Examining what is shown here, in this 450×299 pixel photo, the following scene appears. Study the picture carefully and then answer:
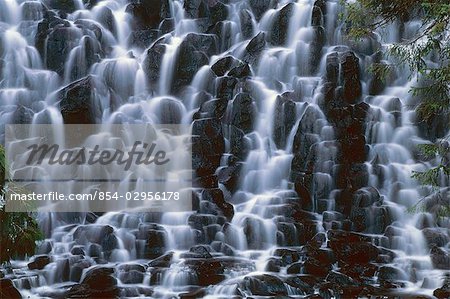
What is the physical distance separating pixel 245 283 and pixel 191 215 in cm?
Result: 153

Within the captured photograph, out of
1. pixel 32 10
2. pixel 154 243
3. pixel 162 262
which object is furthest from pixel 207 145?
pixel 32 10

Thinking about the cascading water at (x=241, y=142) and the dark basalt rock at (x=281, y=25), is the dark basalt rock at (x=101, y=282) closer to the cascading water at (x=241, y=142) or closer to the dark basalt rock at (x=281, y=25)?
the cascading water at (x=241, y=142)

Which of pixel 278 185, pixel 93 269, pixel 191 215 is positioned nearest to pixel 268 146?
pixel 278 185

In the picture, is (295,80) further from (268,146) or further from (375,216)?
(375,216)

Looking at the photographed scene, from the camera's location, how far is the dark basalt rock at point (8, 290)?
7627 millimetres

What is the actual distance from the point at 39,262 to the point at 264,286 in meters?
3.22

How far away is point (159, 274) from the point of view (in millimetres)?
8398

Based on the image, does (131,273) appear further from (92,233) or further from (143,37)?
(143,37)

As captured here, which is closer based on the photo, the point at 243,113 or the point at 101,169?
the point at 101,169

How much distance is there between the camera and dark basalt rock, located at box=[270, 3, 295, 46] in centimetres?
1223

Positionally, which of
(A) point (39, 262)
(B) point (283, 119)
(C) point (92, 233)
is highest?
(B) point (283, 119)

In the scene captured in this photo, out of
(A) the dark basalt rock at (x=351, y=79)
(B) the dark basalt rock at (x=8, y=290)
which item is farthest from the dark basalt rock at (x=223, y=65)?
(B) the dark basalt rock at (x=8, y=290)

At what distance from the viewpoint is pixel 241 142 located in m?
10.6

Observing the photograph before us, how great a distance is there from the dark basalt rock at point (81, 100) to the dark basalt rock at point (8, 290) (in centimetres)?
283
